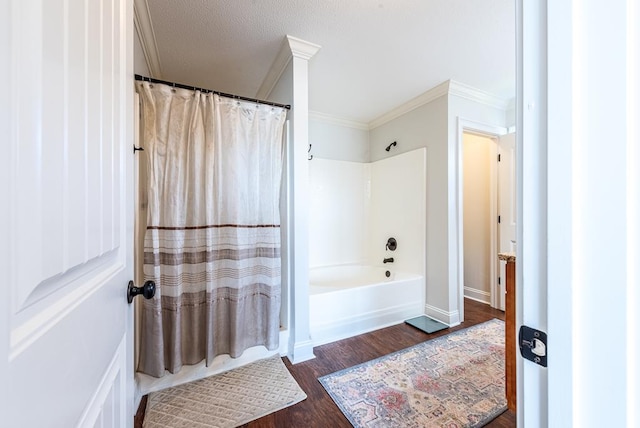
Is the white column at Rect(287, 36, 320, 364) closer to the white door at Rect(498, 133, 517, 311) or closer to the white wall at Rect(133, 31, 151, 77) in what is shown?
the white wall at Rect(133, 31, 151, 77)

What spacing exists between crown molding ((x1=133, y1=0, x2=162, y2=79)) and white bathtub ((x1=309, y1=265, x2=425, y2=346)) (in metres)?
2.34

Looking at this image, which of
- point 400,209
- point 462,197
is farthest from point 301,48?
point 462,197

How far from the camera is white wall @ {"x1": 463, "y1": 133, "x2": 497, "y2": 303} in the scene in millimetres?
3160

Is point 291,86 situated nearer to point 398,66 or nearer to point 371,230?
point 398,66

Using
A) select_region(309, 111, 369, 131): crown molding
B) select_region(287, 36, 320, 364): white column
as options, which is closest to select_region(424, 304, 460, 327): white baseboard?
select_region(287, 36, 320, 364): white column

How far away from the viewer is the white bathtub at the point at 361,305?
2.21 meters

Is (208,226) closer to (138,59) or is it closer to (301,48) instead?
(138,59)

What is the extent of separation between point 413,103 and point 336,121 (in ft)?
3.30

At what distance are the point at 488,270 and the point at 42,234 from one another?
12.7ft

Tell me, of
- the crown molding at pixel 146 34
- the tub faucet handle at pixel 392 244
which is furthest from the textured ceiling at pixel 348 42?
the tub faucet handle at pixel 392 244

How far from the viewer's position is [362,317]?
2383 mm

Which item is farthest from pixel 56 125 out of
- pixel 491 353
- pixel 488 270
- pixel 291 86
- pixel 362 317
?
pixel 488 270

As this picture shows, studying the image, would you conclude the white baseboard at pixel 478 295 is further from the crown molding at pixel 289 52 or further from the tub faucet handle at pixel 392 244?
the crown molding at pixel 289 52
